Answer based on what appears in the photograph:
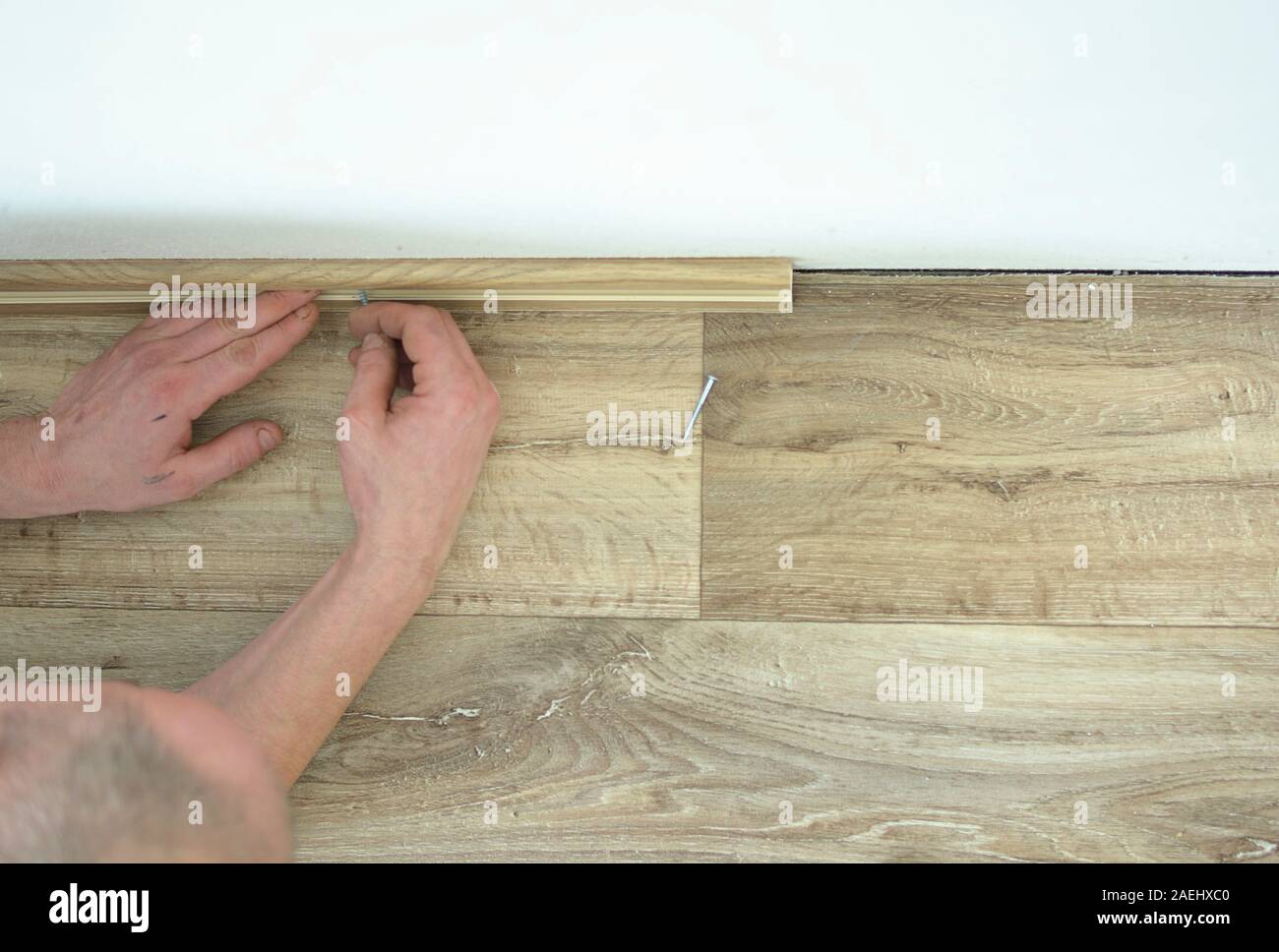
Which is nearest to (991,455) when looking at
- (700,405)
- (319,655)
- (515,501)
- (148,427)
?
(700,405)

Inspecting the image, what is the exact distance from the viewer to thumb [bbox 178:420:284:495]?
68 cm

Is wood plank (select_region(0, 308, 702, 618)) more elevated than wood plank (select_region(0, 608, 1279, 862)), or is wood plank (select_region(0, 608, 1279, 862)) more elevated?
wood plank (select_region(0, 308, 702, 618))

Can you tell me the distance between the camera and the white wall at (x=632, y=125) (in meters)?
0.48

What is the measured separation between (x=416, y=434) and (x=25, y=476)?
28cm

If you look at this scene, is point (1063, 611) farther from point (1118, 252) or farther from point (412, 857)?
point (412, 857)

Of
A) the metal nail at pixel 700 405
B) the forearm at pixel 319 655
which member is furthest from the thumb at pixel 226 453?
the metal nail at pixel 700 405

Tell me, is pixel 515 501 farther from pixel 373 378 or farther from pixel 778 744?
pixel 778 744

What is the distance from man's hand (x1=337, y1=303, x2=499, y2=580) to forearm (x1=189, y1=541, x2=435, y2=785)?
0.02 m

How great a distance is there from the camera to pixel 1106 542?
0.68 metres

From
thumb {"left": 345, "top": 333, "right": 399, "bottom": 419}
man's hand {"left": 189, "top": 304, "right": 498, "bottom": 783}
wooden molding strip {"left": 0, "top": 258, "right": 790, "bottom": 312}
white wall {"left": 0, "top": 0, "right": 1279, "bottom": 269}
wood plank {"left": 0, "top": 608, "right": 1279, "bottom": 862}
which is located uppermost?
white wall {"left": 0, "top": 0, "right": 1279, "bottom": 269}

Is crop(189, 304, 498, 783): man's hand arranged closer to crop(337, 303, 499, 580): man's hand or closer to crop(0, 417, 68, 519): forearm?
crop(337, 303, 499, 580): man's hand

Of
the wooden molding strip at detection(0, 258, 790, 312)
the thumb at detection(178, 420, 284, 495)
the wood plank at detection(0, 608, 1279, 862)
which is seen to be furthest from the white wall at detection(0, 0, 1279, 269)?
the wood plank at detection(0, 608, 1279, 862)

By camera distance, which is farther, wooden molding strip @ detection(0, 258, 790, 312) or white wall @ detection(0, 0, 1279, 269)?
wooden molding strip @ detection(0, 258, 790, 312)

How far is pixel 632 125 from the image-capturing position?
0.52 metres
